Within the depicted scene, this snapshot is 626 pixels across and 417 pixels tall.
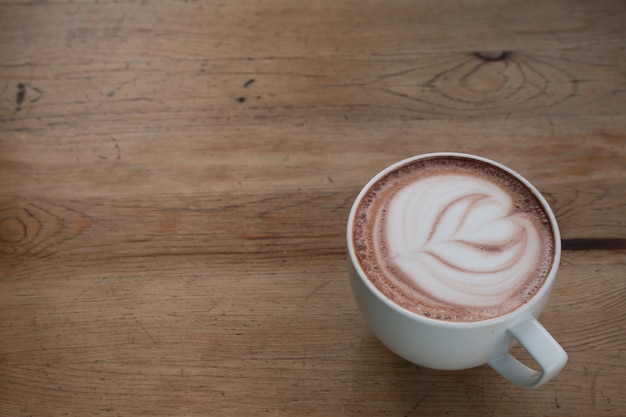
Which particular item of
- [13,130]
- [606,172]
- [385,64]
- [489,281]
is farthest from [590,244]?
[13,130]

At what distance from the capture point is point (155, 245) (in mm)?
769

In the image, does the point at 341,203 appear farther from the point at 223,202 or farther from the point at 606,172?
the point at 606,172

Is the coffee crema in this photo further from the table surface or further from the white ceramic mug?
the table surface

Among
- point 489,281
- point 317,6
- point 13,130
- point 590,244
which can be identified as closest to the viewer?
point 489,281

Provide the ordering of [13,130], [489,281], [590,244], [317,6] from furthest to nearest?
[317,6] < [13,130] < [590,244] < [489,281]

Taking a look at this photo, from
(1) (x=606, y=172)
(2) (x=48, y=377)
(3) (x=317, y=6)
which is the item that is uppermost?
(3) (x=317, y=6)

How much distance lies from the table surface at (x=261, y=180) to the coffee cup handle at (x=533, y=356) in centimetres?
7

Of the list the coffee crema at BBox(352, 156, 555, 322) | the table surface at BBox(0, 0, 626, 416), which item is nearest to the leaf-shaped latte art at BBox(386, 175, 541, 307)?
the coffee crema at BBox(352, 156, 555, 322)

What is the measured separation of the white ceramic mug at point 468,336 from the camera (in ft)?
1.77

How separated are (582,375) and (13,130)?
0.72m

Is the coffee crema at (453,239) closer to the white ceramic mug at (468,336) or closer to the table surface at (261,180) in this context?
the white ceramic mug at (468,336)

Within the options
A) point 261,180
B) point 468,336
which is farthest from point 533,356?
point 261,180

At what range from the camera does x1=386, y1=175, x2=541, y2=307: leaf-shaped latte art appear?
22.8 inches

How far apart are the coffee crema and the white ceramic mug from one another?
0.01 m
